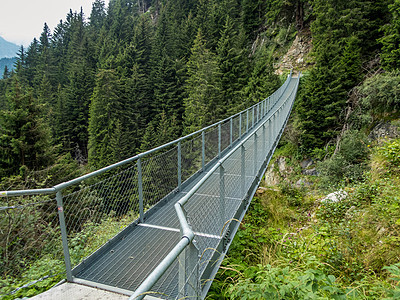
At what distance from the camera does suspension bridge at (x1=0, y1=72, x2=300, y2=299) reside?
269 centimetres

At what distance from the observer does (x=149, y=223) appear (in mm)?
4398

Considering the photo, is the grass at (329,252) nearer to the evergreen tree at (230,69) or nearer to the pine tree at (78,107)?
the evergreen tree at (230,69)

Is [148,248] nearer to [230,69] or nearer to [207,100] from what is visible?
[207,100]

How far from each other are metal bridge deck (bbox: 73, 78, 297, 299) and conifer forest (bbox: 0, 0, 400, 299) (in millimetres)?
671

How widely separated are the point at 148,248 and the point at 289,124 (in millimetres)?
19463

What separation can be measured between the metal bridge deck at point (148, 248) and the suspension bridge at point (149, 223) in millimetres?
12

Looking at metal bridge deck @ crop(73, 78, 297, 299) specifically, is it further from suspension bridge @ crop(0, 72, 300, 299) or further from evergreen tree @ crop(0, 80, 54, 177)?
evergreen tree @ crop(0, 80, 54, 177)

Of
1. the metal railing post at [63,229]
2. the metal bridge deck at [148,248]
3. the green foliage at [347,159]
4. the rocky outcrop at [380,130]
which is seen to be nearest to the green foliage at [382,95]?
the rocky outcrop at [380,130]

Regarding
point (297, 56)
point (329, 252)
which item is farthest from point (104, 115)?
point (329, 252)

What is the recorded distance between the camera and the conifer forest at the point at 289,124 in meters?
Answer: 3.58

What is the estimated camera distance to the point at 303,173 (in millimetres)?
18391

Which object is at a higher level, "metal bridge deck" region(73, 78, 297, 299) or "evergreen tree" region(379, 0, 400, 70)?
"evergreen tree" region(379, 0, 400, 70)

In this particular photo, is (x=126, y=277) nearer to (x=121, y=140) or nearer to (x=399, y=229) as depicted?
(x=399, y=229)

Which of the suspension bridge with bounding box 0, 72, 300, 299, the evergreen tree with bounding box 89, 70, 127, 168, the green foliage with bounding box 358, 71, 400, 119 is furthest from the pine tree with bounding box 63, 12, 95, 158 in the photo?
the suspension bridge with bounding box 0, 72, 300, 299
